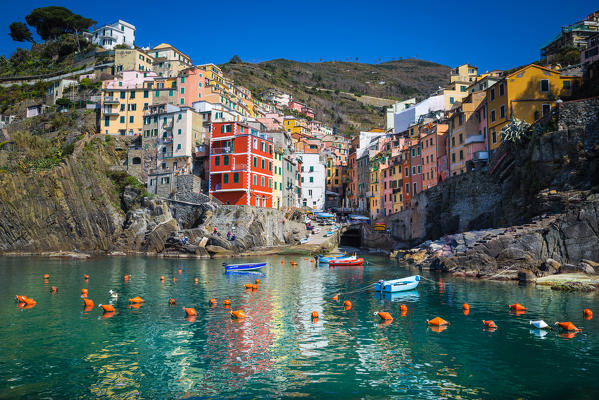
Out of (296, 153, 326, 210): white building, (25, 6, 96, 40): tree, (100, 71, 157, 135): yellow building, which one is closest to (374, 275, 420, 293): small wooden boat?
(100, 71, 157, 135): yellow building

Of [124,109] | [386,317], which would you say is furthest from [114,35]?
[386,317]

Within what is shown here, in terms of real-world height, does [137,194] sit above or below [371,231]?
above

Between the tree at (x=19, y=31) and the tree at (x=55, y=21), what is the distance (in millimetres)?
2222

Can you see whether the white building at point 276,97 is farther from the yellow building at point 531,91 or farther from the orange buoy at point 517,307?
the orange buoy at point 517,307

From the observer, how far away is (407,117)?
96750 mm

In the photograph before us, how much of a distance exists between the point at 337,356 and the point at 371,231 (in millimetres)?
66162

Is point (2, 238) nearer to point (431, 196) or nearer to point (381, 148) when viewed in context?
point (431, 196)

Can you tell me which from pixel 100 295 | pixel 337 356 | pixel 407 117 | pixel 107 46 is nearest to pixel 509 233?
pixel 337 356

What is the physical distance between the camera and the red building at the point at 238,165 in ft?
234

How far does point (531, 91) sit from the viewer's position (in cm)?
5050

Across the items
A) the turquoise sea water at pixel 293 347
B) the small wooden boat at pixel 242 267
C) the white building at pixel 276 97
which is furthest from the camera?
the white building at pixel 276 97

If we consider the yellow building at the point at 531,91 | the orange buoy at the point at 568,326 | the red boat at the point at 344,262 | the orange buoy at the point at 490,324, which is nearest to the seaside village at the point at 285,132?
the yellow building at the point at 531,91

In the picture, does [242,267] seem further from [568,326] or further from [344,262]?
[568,326]

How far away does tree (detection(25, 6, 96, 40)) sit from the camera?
126 metres
